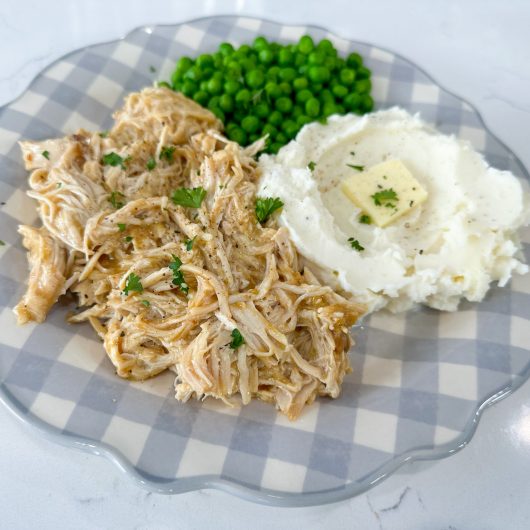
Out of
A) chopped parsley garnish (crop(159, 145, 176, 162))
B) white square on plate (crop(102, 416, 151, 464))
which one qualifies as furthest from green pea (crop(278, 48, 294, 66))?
white square on plate (crop(102, 416, 151, 464))

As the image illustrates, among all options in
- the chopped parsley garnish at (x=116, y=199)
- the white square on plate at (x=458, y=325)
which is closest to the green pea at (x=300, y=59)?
the chopped parsley garnish at (x=116, y=199)

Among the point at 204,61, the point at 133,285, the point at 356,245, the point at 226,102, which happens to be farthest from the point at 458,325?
the point at 204,61

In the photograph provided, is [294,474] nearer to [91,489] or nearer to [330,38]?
[91,489]

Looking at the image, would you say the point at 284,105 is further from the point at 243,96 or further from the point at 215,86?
the point at 215,86

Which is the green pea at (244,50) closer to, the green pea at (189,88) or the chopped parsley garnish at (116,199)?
the green pea at (189,88)

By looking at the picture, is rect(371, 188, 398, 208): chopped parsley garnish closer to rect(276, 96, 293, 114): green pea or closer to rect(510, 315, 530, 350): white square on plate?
rect(510, 315, 530, 350): white square on plate

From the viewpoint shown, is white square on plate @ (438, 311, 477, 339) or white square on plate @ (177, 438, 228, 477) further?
white square on plate @ (438, 311, 477, 339)
